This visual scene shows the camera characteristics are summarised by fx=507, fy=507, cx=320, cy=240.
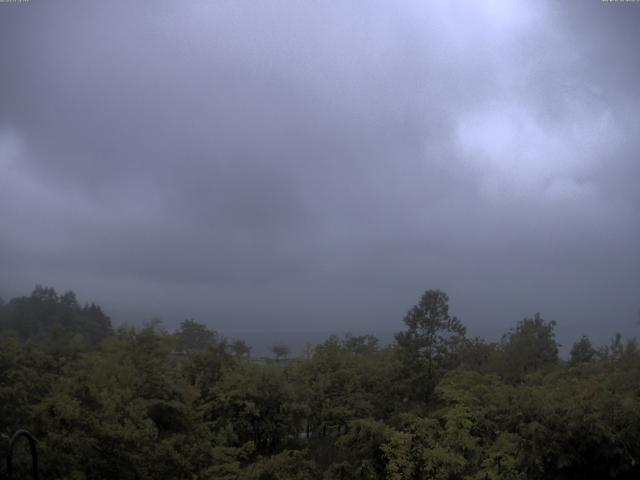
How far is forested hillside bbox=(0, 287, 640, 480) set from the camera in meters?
12.5

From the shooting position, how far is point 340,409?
24.9 meters

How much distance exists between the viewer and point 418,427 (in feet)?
50.8

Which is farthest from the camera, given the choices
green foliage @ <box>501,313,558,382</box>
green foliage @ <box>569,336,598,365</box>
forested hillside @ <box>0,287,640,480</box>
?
green foliage @ <box>569,336,598,365</box>

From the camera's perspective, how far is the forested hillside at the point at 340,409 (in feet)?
40.9

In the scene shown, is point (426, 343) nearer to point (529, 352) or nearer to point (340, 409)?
point (340, 409)

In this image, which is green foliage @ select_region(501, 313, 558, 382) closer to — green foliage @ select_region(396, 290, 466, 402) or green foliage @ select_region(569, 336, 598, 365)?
green foliage @ select_region(569, 336, 598, 365)

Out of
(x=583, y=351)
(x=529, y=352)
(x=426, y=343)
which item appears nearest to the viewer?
(x=426, y=343)

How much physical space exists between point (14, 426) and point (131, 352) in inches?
378

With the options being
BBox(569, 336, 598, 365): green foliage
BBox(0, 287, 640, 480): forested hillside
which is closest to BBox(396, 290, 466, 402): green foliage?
BBox(0, 287, 640, 480): forested hillside

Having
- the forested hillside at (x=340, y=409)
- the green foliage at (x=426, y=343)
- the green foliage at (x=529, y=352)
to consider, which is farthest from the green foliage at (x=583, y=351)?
the green foliage at (x=426, y=343)

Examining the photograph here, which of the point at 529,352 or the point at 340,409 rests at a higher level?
the point at 529,352

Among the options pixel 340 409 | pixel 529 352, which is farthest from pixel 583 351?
pixel 340 409

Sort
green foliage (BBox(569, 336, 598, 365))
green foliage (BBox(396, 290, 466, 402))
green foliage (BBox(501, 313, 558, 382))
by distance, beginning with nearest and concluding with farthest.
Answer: green foliage (BBox(396, 290, 466, 402)), green foliage (BBox(501, 313, 558, 382)), green foliage (BBox(569, 336, 598, 365))

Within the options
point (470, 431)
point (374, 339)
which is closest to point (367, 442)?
point (470, 431)
